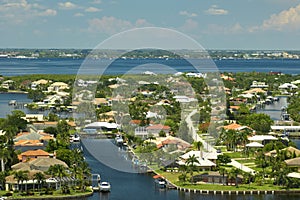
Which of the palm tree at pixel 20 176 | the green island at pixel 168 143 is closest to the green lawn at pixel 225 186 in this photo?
the green island at pixel 168 143

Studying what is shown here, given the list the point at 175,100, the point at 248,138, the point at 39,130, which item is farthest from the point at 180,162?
the point at 175,100

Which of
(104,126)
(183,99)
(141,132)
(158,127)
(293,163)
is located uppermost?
(183,99)

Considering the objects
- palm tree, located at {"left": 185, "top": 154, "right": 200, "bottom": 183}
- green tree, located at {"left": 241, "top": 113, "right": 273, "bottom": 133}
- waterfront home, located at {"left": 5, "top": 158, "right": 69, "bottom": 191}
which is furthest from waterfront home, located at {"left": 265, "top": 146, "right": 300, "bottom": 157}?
waterfront home, located at {"left": 5, "top": 158, "right": 69, "bottom": 191}

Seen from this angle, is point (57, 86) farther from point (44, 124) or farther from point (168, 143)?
point (168, 143)

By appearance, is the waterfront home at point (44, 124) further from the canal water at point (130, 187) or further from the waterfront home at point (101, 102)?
the canal water at point (130, 187)

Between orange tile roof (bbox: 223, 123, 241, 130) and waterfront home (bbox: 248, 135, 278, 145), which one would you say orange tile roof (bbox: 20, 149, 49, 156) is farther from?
orange tile roof (bbox: 223, 123, 241, 130)

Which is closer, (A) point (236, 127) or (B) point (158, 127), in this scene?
(B) point (158, 127)

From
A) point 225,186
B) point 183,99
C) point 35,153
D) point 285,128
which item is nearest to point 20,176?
point 35,153

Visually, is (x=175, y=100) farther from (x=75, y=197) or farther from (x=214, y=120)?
(x=75, y=197)
